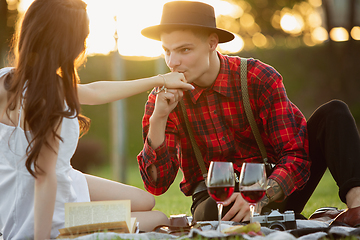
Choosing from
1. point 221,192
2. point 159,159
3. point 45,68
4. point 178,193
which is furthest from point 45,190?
point 178,193

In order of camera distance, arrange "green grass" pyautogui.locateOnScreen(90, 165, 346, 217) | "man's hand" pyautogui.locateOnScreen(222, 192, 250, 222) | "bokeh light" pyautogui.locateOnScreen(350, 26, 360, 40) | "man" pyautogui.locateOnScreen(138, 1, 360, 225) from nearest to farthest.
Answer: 1. "man's hand" pyautogui.locateOnScreen(222, 192, 250, 222)
2. "man" pyautogui.locateOnScreen(138, 1, 360, 225)
3. "green grass" pyautogui.locateOnScreen(90, 165, 346, 217)
4. "bokeh light" pyautogui.locateOnScreen(350, 26, 360, 40)

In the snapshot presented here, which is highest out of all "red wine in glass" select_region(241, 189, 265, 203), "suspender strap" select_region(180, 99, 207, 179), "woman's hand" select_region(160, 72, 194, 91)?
"woman's hand" select_region(160, 72, 194, 91)

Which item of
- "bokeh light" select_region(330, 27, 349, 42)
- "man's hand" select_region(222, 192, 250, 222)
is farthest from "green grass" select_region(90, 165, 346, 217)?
"bokeh light" select_region(330, 27, 349, 42)

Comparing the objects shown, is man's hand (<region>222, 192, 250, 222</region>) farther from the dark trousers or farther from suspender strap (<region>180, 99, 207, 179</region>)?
suspender strap (<region>180, 99, 207, 179</region>)

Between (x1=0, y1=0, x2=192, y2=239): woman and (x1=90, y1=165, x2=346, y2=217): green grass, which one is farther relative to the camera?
(x1=90, y1=165, x2=346, y2=217): green grass

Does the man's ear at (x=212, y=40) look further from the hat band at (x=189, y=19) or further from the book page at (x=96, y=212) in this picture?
the book page at (x=96, y=212)

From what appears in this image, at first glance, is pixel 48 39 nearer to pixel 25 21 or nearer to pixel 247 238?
pixel 25 21

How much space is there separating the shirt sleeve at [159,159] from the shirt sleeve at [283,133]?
2.61ft

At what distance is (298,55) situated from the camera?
→ 49.2ft

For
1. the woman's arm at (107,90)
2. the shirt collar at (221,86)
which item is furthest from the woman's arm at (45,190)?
the shirt collar at (221,86)

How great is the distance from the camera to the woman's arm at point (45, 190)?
2.11m

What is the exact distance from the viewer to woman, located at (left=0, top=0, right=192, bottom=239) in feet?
6.90

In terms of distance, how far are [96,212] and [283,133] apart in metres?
1.61

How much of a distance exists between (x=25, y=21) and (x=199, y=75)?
1503 mm
